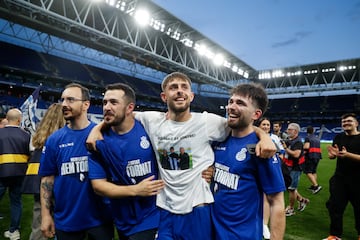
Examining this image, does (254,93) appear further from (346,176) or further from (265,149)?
(346,176)

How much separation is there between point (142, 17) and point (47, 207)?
19.8 metres

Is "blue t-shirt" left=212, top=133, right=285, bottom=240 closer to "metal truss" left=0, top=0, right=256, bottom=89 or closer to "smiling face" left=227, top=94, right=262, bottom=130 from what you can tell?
"smiling face" left=227, top=94, right=262, bottom=130

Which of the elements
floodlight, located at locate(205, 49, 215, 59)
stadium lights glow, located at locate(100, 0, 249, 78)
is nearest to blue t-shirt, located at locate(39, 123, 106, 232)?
stadium lights glow, located at locate(100, 0, 249, 78)

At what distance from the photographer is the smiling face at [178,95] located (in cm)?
235

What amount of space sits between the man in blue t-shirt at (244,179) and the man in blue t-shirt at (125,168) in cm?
55

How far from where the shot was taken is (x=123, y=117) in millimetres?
2439

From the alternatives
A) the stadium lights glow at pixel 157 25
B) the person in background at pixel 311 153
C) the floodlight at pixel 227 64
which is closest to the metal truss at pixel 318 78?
the floodlight at pixel 227 64

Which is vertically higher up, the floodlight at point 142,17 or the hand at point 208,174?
the floodlight at point 142,17

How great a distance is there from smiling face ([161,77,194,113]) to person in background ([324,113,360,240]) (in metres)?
3.18

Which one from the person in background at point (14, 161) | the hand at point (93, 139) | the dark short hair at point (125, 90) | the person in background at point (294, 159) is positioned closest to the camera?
the hand at point (93, 139)

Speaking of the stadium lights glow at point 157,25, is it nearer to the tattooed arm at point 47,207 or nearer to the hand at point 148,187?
the tattooed arm at point 47,207

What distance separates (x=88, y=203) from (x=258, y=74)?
1607 inches

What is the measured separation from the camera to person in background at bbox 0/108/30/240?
14.6 feet

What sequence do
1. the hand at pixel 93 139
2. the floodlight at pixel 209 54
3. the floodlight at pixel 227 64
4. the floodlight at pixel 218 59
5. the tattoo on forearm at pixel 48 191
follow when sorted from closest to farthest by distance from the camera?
the hand at pixel 93 139
the tattoo on forearm at pixel 48 191
the floodlight at pixel 209 54
the floodlight at pixel 218 59
the floodlight at pixel 227 64
